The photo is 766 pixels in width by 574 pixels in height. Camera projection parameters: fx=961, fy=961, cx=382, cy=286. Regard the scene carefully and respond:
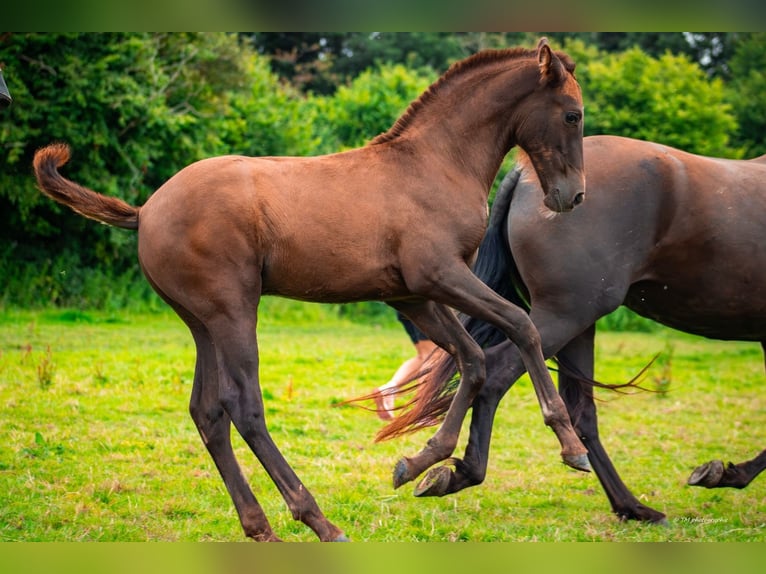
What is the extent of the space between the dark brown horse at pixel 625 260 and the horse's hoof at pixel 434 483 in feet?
1.21

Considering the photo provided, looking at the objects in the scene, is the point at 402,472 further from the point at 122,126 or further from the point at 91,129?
the point at 122,126

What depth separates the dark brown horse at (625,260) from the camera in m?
5.73

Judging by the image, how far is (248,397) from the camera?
4754mm

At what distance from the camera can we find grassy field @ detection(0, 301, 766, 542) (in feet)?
18.1

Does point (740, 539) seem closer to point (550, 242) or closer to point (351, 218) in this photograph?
point (550, 242)

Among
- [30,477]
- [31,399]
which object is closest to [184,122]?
[31,399]

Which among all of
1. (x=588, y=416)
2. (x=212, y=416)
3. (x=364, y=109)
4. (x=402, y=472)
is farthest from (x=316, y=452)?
(x=364, y=109)

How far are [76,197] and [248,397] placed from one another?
1.38 m

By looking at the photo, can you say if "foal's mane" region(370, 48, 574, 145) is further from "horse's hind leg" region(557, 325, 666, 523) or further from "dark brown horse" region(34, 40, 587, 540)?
"horse's hind leg" region(557, 325, 666, 523)

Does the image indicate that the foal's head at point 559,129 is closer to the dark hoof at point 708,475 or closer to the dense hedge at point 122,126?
the dark hoof at point 708,475

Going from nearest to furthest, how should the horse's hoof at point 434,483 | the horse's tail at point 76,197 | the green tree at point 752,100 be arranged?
the horse's tail at point 76,197 → the horse's hoof at point 434,483 → the green tree at point 752,100

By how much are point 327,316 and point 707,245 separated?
35.5ft

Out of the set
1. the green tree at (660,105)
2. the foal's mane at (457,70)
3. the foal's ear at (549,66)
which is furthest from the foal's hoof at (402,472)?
the green tree at (660,105)

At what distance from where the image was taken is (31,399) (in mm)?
8242
